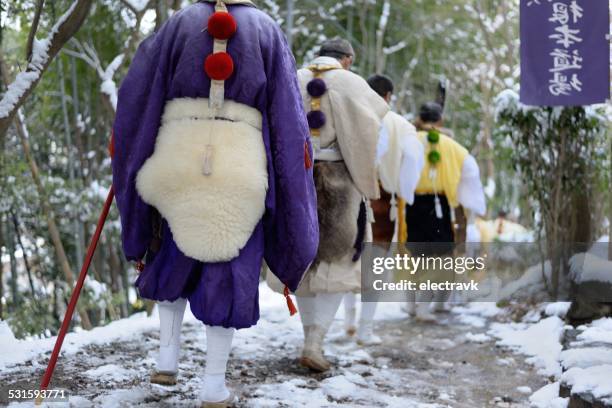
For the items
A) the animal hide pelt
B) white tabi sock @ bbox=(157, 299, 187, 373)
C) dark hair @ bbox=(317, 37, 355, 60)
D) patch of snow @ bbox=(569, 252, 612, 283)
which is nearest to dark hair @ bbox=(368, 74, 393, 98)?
dark hair @ bbox=(317, 37, 355, 60)

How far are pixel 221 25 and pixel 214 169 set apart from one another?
23.3 inches

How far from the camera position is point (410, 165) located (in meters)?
5.88

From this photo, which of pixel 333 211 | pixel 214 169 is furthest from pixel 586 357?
pixel 214 169

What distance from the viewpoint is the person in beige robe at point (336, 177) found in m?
4.42

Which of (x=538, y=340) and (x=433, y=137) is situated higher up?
(x=433, y=137)

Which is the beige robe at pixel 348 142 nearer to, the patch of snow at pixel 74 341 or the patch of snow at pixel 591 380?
the patch of snow at pixel 74 341

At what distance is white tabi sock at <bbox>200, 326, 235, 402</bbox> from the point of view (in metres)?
3.14

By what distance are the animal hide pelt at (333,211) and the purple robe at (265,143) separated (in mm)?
1094

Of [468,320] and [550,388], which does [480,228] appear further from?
[550,388]

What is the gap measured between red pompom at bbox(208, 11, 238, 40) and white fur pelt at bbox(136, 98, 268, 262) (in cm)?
28

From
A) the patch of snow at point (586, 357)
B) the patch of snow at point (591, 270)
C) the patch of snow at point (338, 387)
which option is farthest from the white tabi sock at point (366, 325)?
the patch of snow at point (586, 357)

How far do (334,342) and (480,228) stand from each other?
16.8ft

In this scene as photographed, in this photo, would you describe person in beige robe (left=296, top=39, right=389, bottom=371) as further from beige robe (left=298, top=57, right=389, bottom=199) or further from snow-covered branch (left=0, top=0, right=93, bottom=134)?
snow-covered branch (left=0, top=0, right=93, bottom=134)

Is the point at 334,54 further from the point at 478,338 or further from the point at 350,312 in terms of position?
the point at 478,338
